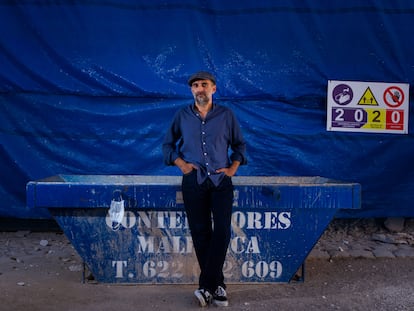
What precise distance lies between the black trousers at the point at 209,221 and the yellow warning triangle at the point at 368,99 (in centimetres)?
239

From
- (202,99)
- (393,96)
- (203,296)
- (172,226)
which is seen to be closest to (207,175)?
(202,99)

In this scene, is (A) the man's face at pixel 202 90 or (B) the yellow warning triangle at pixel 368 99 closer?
(A) the man's face at pixel 202 90

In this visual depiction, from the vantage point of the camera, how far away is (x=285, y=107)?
576 cm

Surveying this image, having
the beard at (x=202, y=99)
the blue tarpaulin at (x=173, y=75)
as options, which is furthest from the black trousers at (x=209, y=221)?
the blue tarpaulin at (x=173, y=75)

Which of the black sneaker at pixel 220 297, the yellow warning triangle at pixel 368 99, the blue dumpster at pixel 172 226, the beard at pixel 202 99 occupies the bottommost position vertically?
the black sneaker at pixel 220 297

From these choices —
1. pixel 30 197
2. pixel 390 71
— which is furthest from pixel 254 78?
pixel 30 197

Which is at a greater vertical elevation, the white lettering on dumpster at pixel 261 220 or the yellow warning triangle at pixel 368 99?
the yellow warning triangle at pixel 368 99

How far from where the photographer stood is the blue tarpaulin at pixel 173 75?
5.62m

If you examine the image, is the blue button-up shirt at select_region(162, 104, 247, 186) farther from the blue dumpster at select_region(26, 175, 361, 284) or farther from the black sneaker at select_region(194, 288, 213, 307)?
the black sneaker at select_region(194, 288, 213, 307)

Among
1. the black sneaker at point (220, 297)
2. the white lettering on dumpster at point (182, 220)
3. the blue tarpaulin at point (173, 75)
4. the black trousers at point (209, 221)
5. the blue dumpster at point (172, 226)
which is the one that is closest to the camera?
the black trousers at point (209, 221)

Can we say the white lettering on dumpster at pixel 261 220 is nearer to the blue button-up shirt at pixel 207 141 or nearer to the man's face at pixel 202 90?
the blue button-up shirt at pixel 207 141

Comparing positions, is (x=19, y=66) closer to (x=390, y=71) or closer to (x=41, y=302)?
(x=41, y=302)

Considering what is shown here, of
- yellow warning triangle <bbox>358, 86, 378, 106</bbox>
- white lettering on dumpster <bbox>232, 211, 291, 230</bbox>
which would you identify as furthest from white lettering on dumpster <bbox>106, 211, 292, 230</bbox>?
yellow warning triangle <bbox>358, 86, 378, 106</bbox>

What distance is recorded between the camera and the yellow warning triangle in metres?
5.81
